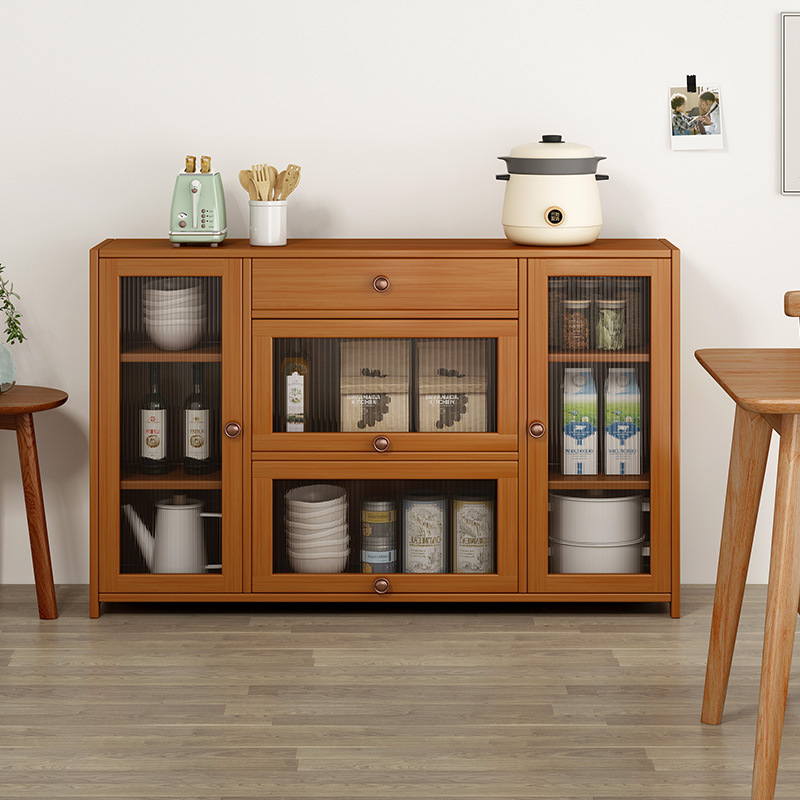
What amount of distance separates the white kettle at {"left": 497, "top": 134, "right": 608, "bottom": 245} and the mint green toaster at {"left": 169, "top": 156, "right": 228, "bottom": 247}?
2.61ft

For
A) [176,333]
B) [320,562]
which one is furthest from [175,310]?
[320,562]

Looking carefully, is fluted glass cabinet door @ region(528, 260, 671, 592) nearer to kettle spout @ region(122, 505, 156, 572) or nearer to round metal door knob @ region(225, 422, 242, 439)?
round metal door knob @ region(225, 422, 242, 439)

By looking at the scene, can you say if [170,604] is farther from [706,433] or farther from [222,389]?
[706,433]

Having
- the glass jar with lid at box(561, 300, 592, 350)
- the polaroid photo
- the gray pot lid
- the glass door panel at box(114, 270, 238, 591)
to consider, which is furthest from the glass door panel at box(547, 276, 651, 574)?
the glass door panel at box(114, 270, 238, 591)

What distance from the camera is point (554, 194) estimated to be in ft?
10.0

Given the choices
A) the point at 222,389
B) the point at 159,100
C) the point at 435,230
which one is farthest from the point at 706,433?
the point at 159,100

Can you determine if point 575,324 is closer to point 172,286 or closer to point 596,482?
point 596,482

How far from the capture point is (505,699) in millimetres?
2609

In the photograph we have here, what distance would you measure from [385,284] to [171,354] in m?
0.62

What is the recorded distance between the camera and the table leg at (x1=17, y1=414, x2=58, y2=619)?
123 inches

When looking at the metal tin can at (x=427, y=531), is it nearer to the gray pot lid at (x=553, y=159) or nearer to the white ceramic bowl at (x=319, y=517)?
the white ceramic bowl at (x=319, y=517)

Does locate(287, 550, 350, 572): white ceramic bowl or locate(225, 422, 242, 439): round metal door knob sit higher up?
locate(225, 422, 242, 439): round metal door knob

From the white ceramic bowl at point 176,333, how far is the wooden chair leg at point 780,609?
164cm

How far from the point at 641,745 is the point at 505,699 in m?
0.35
